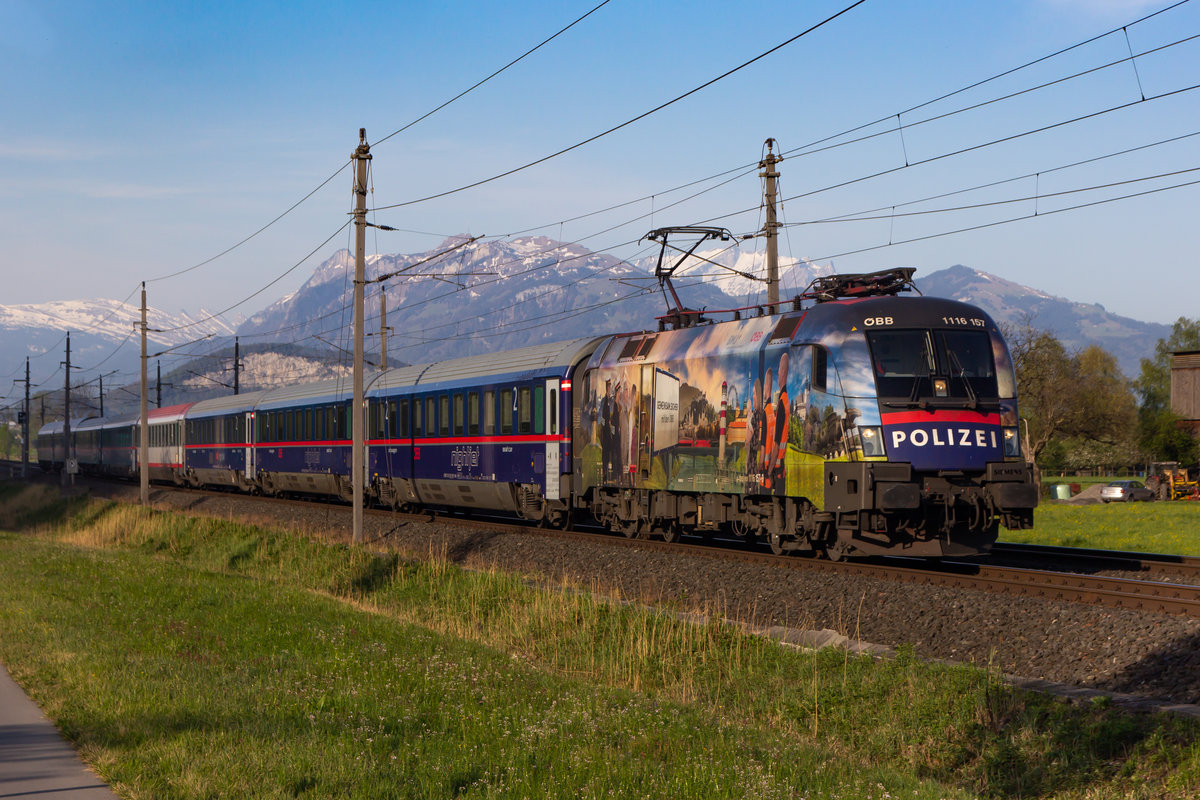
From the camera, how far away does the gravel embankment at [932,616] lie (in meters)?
10.9

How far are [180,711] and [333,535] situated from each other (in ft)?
60.2

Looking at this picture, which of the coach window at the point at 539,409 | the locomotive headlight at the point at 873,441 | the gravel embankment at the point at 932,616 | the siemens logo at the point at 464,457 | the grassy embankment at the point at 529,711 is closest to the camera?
the grassy embankment at the point at 529,711

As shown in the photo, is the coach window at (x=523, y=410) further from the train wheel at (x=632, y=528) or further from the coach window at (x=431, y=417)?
the coach window at (x=431, y=417)

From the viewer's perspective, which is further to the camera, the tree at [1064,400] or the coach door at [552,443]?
the tree at [1064,400]

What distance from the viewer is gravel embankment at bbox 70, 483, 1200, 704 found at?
10930mm

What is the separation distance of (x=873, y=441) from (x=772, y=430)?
6.62 ft

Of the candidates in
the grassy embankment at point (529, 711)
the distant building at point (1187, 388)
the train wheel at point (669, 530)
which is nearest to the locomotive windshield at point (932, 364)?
the grassy embankment at point (529, 711)

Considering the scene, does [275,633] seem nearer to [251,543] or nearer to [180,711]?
[180,711]

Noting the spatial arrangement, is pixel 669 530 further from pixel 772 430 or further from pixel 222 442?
pixel 222 442

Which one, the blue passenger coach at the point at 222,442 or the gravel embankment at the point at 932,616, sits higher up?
the blue passenger coach at the point at 222,442

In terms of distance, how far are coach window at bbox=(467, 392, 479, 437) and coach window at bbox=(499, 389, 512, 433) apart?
4.29 ft

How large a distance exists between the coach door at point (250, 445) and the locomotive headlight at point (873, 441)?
111ft

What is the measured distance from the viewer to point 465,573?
18.5 meters

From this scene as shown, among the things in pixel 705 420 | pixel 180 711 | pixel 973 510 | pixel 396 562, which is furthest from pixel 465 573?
pixel 180 711
